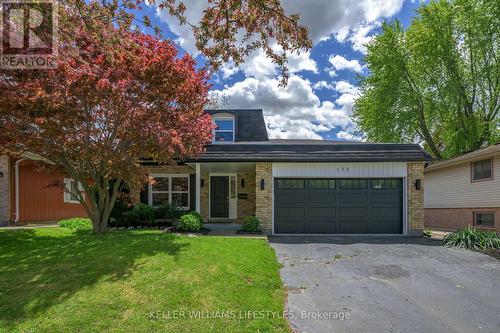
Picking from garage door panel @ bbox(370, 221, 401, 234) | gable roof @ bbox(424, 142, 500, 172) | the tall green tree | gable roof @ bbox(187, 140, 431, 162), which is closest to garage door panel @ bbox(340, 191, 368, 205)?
garage door panel @ bbox(370, 221, 401, 234)

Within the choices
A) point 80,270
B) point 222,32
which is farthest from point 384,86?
point 80,270

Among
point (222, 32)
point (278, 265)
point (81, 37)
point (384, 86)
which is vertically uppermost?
point (384, 86)

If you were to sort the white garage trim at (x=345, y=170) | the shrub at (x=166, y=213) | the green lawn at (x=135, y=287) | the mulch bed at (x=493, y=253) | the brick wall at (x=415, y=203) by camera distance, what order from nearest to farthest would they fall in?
the green lawn at (x=135, y=287)
the mulch bed at (x=493, y=253)
the brick wall at (x=415, y=203)
the white garage trim at (x=345, y=170)
the shrub at (x=166, y=213)

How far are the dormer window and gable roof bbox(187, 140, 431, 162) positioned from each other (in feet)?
11.0

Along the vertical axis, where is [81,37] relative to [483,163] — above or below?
above

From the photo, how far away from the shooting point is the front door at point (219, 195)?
47.9 ft

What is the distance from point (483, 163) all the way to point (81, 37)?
16008 millimetres

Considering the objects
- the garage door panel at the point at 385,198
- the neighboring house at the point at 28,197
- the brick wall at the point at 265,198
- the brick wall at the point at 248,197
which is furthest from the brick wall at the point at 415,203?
the neighboring house at the point at 28,197

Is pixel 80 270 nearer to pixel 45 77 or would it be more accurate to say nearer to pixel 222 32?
pixel 45 77

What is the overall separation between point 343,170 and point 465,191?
783cm

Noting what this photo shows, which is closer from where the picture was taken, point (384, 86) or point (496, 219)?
point (496, 219)

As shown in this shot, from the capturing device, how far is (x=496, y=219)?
43.9 ft

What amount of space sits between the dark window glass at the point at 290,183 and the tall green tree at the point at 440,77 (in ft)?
43.1

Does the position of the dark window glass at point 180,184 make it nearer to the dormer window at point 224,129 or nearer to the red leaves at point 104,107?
the dormer window at point 224,129
